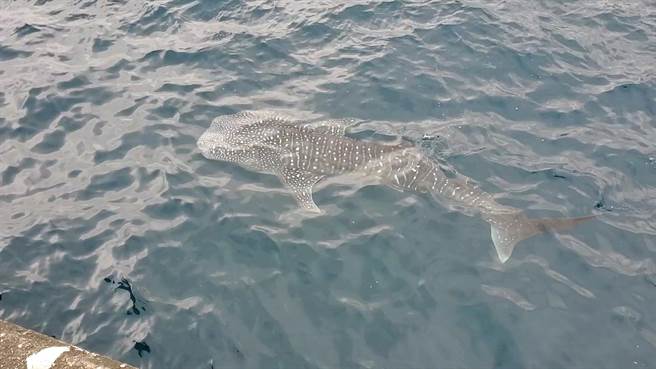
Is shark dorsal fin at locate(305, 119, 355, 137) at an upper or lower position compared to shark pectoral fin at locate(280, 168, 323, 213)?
upper

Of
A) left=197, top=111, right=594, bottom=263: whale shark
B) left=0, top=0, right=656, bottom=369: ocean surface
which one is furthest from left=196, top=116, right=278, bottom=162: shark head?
left=0, top=0, right=656, bottom=369: ocean surface

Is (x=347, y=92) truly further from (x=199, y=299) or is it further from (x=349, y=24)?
(x=199, y=299)

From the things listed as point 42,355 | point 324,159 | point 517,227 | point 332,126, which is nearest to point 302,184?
point 324,159

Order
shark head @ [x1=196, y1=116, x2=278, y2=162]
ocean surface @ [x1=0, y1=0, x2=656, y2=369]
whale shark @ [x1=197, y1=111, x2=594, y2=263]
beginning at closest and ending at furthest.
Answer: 1. ocean surface @ [x1=0, y1=0, x2=656, y2=369]
2. whale shark @ [x1=197, y1=111, x2=594, y2=263]
3. shark head @ [x1=196, y1=116, x2=278, y2=162]

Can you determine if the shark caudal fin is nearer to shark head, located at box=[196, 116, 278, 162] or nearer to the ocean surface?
the ocean surface

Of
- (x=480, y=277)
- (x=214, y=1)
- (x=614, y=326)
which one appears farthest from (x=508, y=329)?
(x=214, y=1)

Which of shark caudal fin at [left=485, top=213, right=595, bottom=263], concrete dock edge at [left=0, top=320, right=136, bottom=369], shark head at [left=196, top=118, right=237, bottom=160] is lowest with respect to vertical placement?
shark caudal fin at [left=485, top=213, right=595, bottom=263]

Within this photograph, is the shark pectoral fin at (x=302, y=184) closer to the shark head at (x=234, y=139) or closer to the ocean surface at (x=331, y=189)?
the ocean surface at (x=331, y=189)
